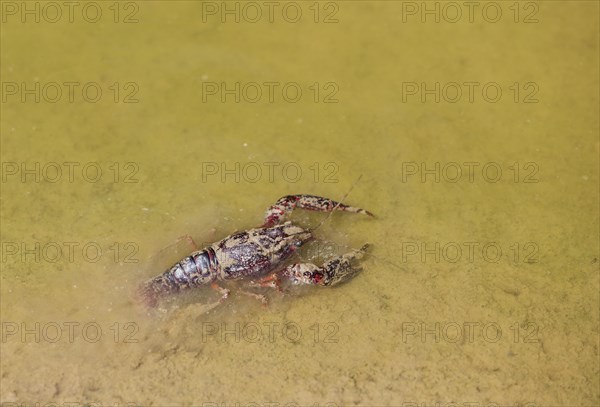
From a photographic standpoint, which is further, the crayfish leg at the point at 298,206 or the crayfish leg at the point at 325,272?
the crayfish leg at the point at 298,206

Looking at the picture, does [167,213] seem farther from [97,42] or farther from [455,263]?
[455,263]

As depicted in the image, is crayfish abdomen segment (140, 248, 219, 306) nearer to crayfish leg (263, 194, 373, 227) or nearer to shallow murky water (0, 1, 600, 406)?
shallow murky water (0, 1, 600, 406)

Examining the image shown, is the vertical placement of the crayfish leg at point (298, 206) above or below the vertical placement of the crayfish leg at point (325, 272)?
above

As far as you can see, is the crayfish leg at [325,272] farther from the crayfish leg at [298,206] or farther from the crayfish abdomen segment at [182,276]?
the crayfish abdomen segment at [182,276]

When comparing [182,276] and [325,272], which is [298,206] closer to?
[325,272]

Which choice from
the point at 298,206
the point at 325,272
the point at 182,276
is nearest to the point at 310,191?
the point at 298,206

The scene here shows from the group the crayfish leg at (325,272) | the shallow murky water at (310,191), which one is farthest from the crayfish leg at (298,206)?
the crayfish leg at (325,272)

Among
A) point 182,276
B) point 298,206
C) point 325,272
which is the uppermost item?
point 298,206

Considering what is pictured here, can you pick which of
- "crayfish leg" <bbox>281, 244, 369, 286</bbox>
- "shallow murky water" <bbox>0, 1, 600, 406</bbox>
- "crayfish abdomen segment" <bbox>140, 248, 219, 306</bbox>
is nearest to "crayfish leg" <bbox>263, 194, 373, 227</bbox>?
"shallow murky water" <bbox>0, 1, 600, 406</bbox>
